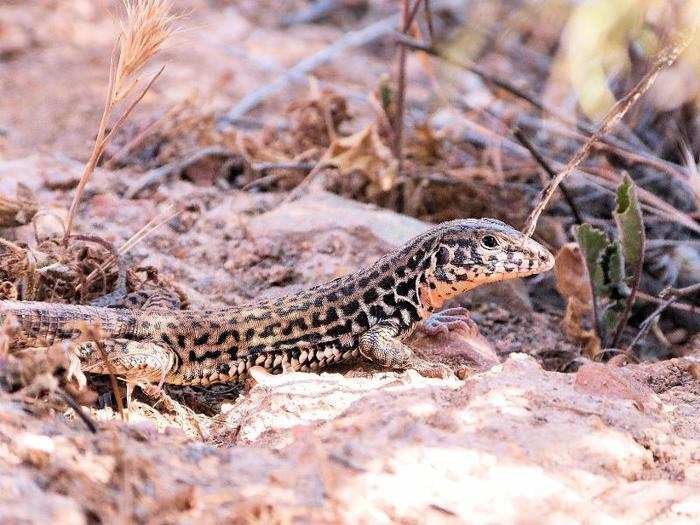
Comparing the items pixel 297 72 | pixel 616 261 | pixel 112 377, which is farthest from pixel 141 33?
pixel 297 72

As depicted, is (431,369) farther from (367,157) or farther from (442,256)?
(367,157)

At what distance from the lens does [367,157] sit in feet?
22.4

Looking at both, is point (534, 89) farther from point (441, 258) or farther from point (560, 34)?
point (441, 258)

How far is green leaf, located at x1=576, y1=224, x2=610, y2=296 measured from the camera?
17.4 ft

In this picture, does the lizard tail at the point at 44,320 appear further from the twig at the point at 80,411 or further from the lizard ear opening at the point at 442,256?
the lizard ear opening at the point at 442,256

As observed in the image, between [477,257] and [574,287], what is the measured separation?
3.39 ft

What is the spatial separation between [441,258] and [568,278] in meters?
1.08

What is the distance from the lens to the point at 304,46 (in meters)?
10.9

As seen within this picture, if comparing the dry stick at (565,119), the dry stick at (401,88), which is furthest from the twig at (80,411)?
the dry stick at (401,88)

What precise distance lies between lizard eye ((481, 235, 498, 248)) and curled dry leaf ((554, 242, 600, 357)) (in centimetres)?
83

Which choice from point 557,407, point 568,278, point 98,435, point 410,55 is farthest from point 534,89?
point 98,435

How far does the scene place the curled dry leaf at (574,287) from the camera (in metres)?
5.62

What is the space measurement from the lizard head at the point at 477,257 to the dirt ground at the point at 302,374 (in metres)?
0.33

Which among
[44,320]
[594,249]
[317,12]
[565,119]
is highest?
[317,12]
